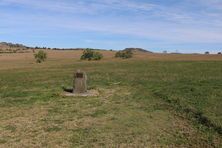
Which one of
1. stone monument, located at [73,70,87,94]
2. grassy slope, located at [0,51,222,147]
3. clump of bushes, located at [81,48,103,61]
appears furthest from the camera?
clump of bushes, located at [81,48,103,61]

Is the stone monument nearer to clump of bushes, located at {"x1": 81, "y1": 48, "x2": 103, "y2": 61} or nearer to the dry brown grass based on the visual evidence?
the dry brown grass

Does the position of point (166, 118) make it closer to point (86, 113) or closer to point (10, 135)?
point (86, 113)

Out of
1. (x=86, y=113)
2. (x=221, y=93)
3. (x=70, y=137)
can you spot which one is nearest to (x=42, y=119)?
(x=86, y=113)

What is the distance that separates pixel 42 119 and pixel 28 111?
179 centimetres

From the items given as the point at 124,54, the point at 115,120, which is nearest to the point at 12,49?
the point at 124,54

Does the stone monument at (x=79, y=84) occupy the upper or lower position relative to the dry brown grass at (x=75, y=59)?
upper

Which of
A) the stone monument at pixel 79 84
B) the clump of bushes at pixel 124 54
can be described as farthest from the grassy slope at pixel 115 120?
the clump of bushes at pixel 124 54

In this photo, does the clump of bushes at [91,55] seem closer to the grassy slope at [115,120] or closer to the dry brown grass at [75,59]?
the dry brown grass at [75,59]

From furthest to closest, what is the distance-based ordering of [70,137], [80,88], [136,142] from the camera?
1. [80,88]
2. [70,137]
3. [136,142]

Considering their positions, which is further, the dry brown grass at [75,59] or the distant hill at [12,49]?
the distant hill at [12,49]

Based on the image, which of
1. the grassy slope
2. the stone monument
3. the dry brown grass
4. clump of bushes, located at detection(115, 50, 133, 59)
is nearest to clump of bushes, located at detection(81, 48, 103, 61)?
the dry brown grass

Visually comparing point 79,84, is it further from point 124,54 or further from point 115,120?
point 124,54

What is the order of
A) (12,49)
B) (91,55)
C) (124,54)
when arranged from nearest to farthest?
(91,55) → (124,54) → (12,49)

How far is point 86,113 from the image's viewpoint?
1312cm
